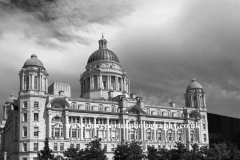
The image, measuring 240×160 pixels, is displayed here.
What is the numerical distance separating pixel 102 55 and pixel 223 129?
5415 cm

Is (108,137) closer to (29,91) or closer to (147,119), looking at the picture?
(147,119)

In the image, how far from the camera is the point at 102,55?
443ft

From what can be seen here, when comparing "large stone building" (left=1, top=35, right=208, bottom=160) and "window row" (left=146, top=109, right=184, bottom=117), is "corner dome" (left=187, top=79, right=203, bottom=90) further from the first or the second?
"window row" (left=146, top=109, right=184, bottom=117)

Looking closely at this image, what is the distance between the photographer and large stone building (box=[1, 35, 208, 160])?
10044 centimetres

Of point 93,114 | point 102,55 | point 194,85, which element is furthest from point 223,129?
point 93,114

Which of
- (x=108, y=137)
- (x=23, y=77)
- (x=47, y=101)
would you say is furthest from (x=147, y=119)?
(x=23, y=77)

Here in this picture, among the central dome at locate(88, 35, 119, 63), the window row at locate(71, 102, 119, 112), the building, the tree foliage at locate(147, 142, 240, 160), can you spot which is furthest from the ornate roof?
the tree foliage at locate(147, 142, 240, 160)

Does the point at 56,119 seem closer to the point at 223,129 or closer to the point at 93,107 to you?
the point at 93,107

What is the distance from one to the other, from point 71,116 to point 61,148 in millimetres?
10033

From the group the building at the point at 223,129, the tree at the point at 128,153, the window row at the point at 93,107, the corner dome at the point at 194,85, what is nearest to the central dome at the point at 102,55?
the window row at the point at 93,107

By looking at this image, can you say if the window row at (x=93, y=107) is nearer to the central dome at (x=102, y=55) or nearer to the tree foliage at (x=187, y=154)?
the central dome at (x=102, y=55)

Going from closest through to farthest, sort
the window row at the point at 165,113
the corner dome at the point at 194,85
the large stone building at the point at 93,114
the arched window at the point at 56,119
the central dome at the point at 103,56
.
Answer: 1. the large stone building at the point at 93,114
2. the arched window at the point at 56,119
3. the window row at the point at 165,113
4. the central dome at the point at 103,56
5. the corner dome at the point at 194,85

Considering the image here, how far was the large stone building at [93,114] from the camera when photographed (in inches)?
3954

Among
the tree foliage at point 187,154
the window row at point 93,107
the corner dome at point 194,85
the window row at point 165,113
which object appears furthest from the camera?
the corner dome at point 194,85
